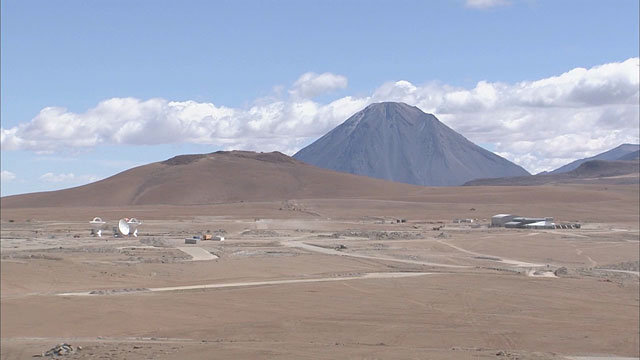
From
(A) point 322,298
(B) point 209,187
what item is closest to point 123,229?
(A) point 322,298

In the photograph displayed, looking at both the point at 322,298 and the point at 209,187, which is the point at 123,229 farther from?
the point at 209,187

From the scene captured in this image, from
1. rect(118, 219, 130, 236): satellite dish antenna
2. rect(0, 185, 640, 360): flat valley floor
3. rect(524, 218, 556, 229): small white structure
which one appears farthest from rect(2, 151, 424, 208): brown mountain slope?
rect(0, 185, 640, 360): flat valley floor

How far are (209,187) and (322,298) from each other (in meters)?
150

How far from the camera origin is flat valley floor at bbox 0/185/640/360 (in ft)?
71.8

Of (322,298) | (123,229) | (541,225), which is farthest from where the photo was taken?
(541,225)

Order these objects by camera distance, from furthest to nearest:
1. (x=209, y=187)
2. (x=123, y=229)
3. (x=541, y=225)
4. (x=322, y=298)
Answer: (x=209, y=187) < (x=541, y=225) < (x=123, y=229) < (x=322, y=298)

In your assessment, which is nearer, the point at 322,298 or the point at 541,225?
the point at 322,298

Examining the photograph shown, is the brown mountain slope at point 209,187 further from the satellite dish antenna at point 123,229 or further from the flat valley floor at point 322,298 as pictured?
the flat valley floor at point 322,298

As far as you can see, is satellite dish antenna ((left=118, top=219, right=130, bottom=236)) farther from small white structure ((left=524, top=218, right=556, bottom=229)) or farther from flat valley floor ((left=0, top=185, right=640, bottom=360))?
small white structure ((left=524, top=218, right=556, bottom=229))

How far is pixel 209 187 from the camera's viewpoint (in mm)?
179375

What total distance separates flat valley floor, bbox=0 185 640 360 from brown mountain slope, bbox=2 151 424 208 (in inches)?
4059

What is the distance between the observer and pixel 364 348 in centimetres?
2066

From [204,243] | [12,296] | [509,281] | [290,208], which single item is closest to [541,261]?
[509,281]

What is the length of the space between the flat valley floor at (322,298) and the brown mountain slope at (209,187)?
103105 millimetres
